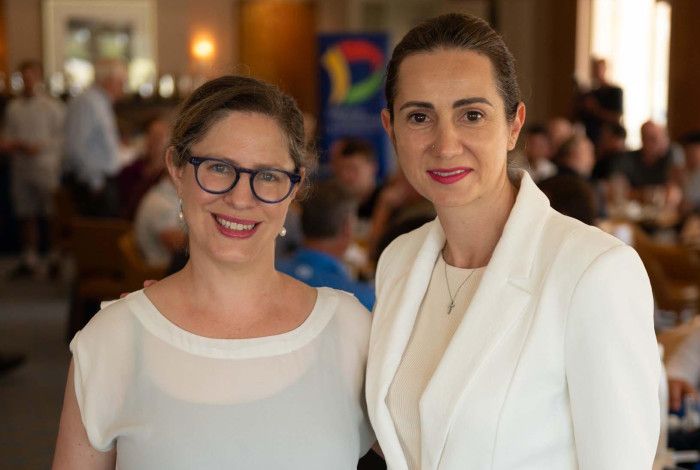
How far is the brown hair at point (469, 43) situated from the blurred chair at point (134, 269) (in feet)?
13.2

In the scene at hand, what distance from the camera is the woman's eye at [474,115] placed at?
1.87m

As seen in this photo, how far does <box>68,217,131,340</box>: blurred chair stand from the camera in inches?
269

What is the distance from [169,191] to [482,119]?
167 inches

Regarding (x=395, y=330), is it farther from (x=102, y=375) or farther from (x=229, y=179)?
(x=102, y=375)

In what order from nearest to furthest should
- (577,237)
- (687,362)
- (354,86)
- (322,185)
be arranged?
1. (577,237)
2. (687,362)
3. (322,185)
4. (354,86)

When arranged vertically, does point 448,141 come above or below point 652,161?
above

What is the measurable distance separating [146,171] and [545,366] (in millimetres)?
6778

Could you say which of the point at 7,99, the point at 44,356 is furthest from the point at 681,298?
the point at 7,99

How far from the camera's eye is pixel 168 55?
16328 mm

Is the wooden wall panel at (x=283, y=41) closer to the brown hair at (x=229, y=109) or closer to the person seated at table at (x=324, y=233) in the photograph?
the person seated at table at (x=324, y=233)

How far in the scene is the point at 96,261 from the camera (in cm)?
689

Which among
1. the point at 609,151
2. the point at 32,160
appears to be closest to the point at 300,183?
the point at 609,151

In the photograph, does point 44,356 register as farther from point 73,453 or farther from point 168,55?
point 168,55

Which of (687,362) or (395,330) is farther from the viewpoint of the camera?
(687,362)
